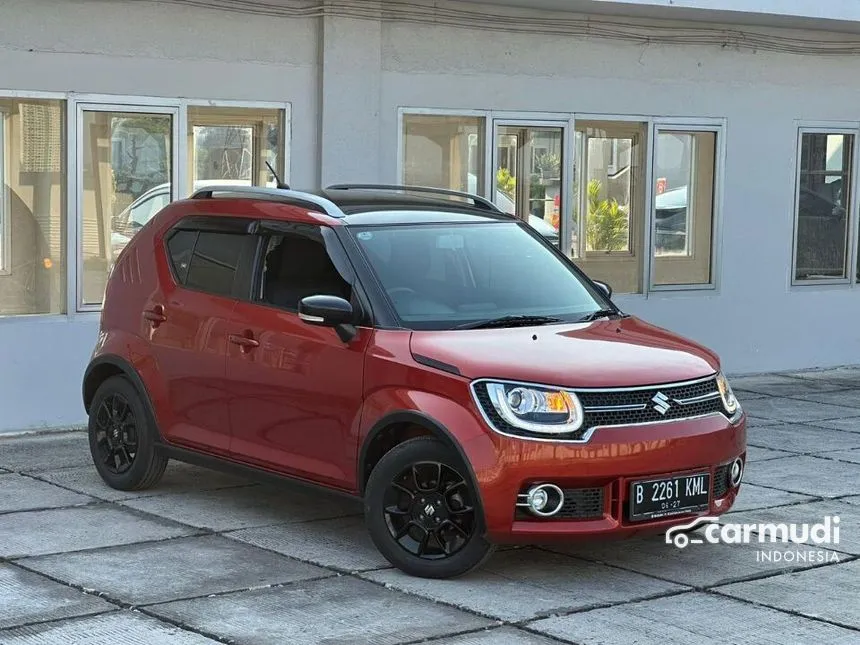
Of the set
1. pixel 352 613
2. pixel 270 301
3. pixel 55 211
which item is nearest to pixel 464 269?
pixel 270 301

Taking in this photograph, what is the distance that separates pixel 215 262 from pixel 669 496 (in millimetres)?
Result: 2951

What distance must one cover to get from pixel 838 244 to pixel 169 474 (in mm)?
8541

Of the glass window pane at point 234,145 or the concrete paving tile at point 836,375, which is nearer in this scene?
the glass window pane at point 234,145

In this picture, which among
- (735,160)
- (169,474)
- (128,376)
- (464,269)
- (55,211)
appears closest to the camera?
(464,269)

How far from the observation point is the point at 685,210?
550 inches

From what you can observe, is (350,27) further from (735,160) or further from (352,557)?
(352,557)

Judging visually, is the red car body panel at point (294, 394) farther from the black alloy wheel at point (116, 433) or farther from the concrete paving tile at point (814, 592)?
the concrete paving tile at point (814, 592)

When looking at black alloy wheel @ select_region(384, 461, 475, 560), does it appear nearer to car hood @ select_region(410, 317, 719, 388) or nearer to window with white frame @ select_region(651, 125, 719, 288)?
car hood @ select_region(410, 317, 719, 388)

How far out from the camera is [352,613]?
6016 millimetres

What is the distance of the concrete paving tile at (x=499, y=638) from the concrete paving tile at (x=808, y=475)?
134 inches

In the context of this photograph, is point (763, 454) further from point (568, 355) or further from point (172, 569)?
point (172, 569)

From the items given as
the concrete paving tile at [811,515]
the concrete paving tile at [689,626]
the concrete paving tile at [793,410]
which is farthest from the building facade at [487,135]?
the concrete paving tile at [689,626]

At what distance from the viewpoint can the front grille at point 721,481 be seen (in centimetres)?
673

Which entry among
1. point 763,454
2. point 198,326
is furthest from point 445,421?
point 763,454
